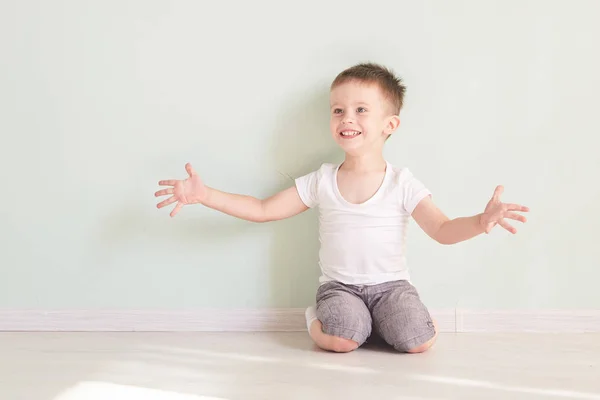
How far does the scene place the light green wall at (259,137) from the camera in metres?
1.75

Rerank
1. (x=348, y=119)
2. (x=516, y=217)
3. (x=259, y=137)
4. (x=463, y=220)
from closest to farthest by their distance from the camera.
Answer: (x=516, y=217), (x=463, y=220), (x=348, y=119), (x=259, y=137)

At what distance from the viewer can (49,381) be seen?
1.35 m

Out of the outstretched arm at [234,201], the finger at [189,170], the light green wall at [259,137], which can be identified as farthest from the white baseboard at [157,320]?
the finger at [189,170]

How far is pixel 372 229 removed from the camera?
169 cm

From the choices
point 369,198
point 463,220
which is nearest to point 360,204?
point 369,198

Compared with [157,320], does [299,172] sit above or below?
above

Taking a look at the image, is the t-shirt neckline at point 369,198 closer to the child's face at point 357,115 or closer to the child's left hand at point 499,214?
the child's face at point 357,115

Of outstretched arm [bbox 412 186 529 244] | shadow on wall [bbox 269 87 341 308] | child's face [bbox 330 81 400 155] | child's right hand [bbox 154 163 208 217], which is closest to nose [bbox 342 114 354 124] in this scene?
child's face [bbox 330 81 400 155]

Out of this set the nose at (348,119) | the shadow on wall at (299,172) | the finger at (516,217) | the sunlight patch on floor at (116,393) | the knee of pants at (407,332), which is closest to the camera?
the sunlight patch on floor at (116,393)

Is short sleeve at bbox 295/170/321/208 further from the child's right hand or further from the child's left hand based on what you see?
the child's left hand

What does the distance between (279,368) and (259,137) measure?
607 mm

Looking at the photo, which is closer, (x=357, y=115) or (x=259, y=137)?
(x=357, y=115)

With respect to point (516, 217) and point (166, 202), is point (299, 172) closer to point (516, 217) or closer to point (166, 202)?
point (166, 202)

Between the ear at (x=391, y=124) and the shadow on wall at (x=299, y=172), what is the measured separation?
14 cm
